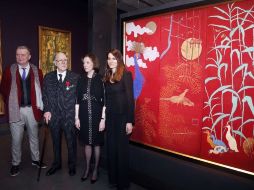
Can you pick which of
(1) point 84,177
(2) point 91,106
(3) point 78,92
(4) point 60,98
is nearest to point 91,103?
(2) point 91,106

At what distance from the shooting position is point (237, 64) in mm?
2176

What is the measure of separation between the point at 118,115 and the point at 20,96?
138 cm

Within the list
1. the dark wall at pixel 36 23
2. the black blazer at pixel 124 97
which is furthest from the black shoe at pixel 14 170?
the dark wall at pixel 36 23

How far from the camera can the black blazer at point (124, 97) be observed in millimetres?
2703

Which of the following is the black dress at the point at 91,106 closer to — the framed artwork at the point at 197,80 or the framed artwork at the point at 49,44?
the framed artwork at the point at 197,80

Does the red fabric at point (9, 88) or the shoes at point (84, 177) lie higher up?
the red fabric at point (9, 88)

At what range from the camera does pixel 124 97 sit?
108 inches

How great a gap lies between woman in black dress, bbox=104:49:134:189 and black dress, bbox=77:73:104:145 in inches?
5.1

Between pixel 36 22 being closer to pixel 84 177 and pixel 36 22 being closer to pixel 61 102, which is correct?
pixel 61 102

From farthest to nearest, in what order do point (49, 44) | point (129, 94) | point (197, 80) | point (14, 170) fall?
point (49, 44)
point (14, 170)
point (129, 94)
point (197, 80)

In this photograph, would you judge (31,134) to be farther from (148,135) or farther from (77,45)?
(77,45)

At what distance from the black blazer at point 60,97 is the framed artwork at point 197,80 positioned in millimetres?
794

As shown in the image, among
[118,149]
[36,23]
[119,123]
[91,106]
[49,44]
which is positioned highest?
[36,23]

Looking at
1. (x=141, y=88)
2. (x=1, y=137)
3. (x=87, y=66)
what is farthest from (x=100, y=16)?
(x=1, y=137)
